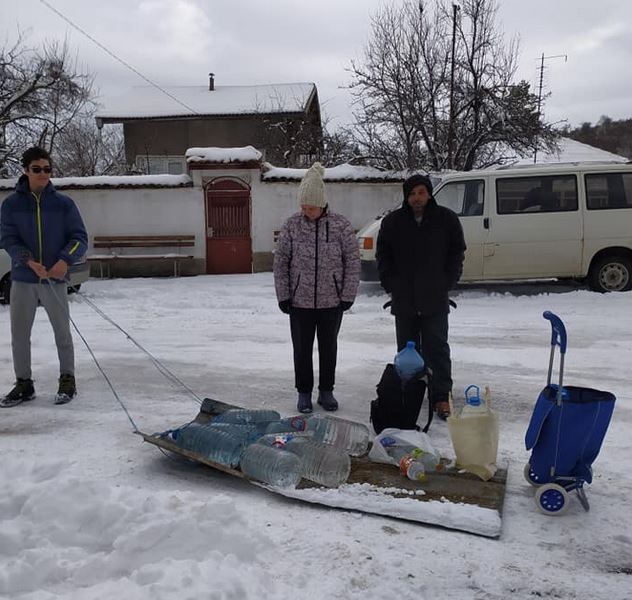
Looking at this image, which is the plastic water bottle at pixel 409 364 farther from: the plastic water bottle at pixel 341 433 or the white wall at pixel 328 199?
the white wall at pixel 328 199

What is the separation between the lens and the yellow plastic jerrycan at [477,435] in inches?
138

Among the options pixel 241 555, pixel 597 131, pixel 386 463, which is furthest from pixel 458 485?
pixel 597 131

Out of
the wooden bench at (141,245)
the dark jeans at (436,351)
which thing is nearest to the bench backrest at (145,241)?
the wooden bench at (141,245)

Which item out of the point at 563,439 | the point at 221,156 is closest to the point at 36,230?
the point at 563,439

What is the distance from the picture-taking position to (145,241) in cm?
1418

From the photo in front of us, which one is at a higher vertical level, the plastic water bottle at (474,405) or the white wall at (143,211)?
the white wall at (143,211)

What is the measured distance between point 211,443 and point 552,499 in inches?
75.9

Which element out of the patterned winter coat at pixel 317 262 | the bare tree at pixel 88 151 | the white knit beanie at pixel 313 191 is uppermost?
the bare tree at pixel 88 151

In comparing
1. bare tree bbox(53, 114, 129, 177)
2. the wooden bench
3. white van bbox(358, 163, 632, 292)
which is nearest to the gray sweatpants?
white van bbox(358, 163, 632, 292)

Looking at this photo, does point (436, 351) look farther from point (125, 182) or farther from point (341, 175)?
point (125, 182)

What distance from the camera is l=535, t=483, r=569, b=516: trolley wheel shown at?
124 inches

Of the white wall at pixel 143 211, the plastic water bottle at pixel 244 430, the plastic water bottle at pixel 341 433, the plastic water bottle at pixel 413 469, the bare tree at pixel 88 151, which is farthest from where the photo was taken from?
the bare tree at pixel 88 151

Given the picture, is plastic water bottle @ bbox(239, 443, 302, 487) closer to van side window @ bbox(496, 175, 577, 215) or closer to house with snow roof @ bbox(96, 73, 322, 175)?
van side window @ bbox(496, 175, 577, 215)

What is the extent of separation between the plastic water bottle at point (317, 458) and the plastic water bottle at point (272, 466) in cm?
8
